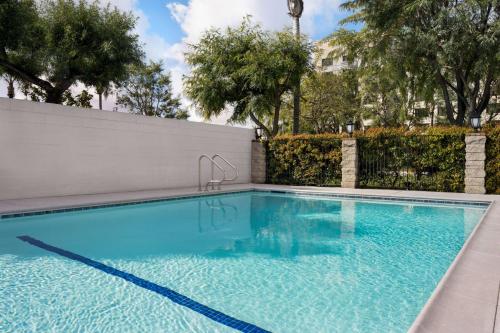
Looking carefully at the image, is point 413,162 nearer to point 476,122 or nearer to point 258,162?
point 476,122

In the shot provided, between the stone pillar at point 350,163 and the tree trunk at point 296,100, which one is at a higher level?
the tree trunk at point 296,100

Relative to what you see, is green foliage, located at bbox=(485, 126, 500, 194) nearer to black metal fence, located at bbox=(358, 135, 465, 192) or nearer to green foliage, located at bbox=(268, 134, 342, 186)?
black metal fence, located at bbox=(358, 135, 465, 192)

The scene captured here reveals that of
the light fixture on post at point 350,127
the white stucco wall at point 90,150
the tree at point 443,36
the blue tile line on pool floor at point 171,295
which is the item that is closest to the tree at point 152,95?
the tree at point 443,36

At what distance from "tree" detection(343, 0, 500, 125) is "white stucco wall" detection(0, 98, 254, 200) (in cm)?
897

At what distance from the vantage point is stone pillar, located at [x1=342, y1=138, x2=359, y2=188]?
12711mm

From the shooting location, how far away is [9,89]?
51.7 feet

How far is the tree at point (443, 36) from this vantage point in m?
13.8

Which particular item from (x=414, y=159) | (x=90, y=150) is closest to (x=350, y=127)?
(x=414, y=159)

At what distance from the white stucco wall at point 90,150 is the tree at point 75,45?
10.5 ft

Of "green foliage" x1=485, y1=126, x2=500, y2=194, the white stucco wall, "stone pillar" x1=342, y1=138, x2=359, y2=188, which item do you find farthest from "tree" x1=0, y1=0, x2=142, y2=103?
"green foliage" x1=485, y1=126, x2=500, y2=194

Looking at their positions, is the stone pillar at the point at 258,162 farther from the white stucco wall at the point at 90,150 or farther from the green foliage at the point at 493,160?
the green foliage at the point at 493,160

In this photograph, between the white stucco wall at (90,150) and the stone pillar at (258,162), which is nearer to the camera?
the white stucco wall at (90,150)

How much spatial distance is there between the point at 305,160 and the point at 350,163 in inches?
71.2

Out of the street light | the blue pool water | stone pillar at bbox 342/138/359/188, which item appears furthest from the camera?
the street light
